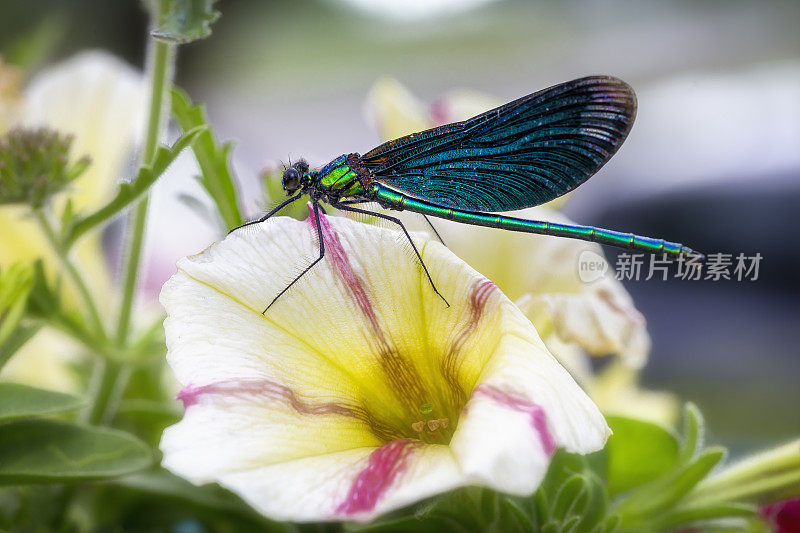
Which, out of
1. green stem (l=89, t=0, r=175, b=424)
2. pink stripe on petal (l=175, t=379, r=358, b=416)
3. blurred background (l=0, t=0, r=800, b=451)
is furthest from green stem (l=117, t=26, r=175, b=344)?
blurred background (l=0, t=0, r=800, b=451)

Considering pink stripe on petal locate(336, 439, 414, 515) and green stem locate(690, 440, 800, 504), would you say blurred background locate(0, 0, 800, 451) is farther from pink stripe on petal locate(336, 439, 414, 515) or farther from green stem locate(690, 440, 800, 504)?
pink stripe on petal locate(336, 439, 414, 515)

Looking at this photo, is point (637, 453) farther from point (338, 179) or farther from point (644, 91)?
point (644, 91)

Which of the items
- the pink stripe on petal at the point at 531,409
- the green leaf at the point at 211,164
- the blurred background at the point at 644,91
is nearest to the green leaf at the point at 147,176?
the green leaf at the point at 211,164

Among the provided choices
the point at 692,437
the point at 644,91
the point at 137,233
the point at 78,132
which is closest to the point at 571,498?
the point at 692,437

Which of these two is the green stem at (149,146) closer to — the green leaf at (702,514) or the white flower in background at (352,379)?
the white flower in background at (352,379)

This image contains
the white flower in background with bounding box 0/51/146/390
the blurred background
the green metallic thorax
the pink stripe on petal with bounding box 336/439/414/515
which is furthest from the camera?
the blurred background
